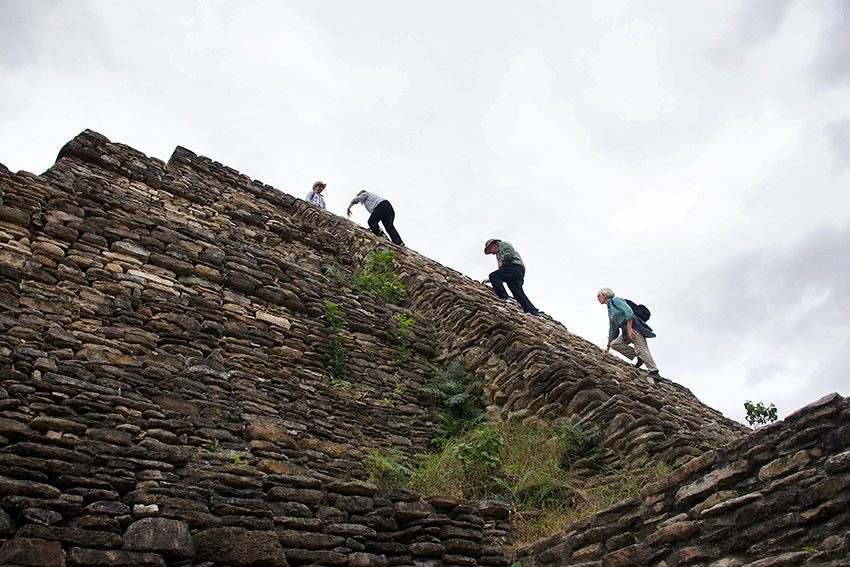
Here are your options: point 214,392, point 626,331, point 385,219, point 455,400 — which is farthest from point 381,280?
point 214,392

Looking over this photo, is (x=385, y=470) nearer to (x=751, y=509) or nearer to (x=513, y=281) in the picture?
(x=751, y=509)

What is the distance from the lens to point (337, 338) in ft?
21.7

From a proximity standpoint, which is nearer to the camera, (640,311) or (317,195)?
(640,311)

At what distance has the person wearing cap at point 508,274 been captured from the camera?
10805 millimetres

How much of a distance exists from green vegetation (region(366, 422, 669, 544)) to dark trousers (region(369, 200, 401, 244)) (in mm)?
7059

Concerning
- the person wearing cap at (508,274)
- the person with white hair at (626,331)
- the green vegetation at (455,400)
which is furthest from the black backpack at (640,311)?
the green vegetation at (455,400)

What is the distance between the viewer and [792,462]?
3.12m

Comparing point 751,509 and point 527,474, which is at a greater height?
point 527,474

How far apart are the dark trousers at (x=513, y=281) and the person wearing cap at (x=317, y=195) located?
14.7ft

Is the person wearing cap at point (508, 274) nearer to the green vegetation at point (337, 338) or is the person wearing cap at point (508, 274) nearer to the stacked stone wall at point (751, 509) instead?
the green vegetation at point (337, 338)

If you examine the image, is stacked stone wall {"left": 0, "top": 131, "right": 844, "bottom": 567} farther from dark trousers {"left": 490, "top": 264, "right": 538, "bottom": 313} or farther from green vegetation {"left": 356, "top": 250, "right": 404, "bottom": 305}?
dark trousers {"left": 490, "top": 264, "right": 538, "bottom": 313}

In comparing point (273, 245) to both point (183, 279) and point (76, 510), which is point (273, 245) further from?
point (76, 510)

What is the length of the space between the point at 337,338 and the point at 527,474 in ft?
8.54

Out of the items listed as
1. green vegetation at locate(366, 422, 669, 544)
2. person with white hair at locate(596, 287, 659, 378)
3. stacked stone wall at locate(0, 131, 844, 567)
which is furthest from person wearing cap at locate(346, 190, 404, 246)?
green vegetation at locate(366, 422, 669, 544)
